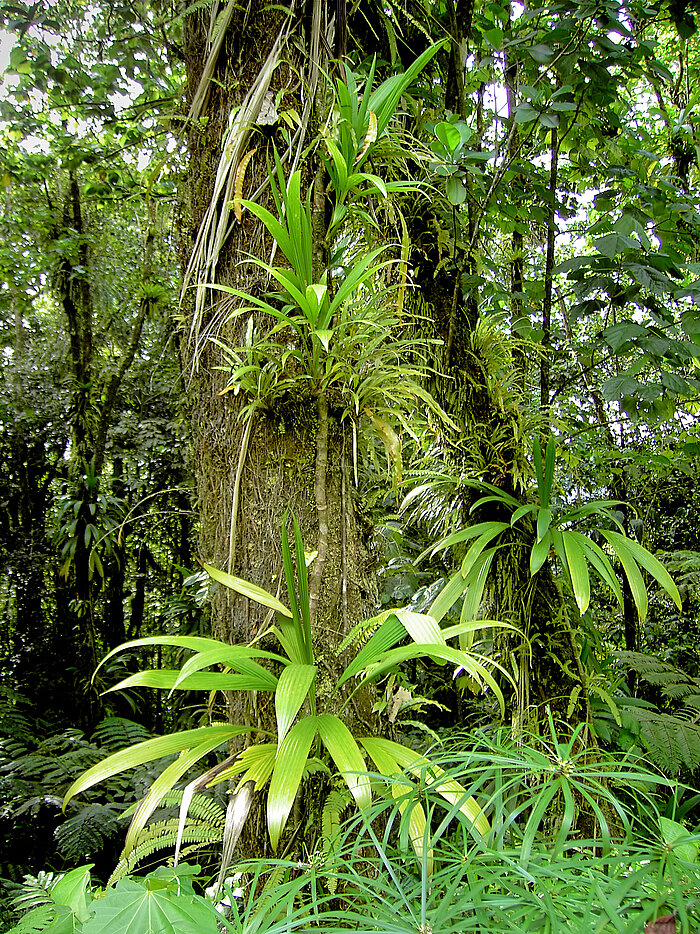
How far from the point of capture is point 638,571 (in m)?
1.40

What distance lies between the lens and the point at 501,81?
219 cm

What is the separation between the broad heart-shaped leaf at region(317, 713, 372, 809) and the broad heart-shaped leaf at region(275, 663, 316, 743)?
0.24ft

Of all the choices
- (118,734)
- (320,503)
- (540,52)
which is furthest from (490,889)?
(118,734)

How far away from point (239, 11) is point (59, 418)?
378 centimetres

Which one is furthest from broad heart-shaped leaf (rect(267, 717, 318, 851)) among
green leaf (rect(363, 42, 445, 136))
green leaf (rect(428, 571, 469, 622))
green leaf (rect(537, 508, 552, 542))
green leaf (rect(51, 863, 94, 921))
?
Result: green leaf (rect(363, 42, 445, 136))

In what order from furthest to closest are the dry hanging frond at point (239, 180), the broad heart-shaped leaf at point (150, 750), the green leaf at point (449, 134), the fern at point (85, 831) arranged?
the fern at point (85, 831), the green leaf at point (449, 134), the dry hanging frond at point (239, 180), the broad heart-shaped leaf at point (150, 750)

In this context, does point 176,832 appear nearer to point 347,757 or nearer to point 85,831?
point 347,757

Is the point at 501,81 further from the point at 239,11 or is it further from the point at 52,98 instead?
the point at 52,98

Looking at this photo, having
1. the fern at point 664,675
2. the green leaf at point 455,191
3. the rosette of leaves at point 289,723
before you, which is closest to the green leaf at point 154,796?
the rosette of leaves at point 289,723

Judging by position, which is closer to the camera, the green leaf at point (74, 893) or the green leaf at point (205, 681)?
the green leaf at point (74, 893)

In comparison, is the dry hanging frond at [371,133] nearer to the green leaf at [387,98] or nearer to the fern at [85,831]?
the green leaf at [387,98]

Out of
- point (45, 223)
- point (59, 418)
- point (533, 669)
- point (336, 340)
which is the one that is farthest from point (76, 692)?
point (336, 340)

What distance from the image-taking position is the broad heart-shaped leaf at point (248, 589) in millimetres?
938

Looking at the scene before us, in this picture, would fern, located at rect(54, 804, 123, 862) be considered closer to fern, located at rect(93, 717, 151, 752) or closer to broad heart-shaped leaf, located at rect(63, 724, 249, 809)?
fern, located at rect(93, 717, 151, 752)
